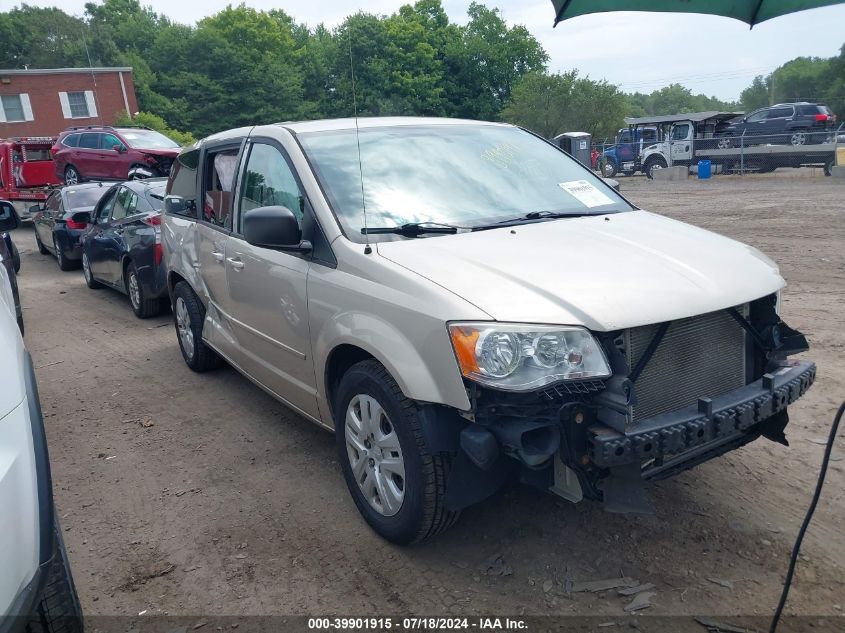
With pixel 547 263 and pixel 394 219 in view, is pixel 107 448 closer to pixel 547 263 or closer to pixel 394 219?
pixel 394 219

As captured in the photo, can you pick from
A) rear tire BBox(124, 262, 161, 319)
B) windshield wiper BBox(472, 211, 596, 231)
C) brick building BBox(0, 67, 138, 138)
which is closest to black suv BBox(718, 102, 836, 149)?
rear tire BBox(124, 262, 161, 319)

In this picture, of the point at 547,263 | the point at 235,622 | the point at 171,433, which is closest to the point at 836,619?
the point at 547,263

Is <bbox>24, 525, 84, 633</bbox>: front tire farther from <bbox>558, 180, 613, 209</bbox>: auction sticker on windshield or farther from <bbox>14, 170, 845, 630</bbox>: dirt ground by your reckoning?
<bbox>558, 180, 613, 209</bbox>: auction sticker on windshield

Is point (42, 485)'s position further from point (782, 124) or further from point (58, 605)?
point (782, 124)

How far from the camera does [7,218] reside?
464 cm

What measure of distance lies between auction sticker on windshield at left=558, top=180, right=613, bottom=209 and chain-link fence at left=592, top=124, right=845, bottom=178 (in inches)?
837

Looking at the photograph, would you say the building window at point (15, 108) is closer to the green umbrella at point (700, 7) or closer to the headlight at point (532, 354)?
the green umbrella at point (700, 7)

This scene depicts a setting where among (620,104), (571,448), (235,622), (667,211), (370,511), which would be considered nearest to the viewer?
(571,448)

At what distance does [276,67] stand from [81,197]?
2762cm

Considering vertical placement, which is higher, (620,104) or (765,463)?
(620,104)

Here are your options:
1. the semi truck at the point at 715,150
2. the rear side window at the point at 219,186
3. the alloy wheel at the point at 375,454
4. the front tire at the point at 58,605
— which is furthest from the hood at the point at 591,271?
the semi truck at the point at 715,150

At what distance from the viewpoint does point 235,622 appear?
9.22 ft

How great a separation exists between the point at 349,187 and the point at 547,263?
3.92 feet

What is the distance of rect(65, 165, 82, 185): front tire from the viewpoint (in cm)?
1912
